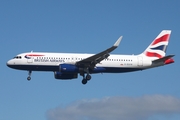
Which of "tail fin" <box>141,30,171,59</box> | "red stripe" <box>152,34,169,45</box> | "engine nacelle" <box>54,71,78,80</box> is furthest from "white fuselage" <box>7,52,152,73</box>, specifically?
"red stripe" <box>152,34,169,45</box>

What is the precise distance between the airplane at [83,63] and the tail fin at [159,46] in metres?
0.23

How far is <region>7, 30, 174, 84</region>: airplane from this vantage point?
269 feet

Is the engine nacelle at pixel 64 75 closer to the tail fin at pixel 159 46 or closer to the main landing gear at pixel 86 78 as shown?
the main landing gear at pixel 86 78

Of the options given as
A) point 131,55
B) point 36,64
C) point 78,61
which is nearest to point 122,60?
point 131,55

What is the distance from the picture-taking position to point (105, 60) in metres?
85.3

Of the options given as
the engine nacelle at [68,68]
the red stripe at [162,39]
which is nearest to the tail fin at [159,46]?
the red stripe at [162,39]

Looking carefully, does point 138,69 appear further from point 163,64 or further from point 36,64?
point 36,64

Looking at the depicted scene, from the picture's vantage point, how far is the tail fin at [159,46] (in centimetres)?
9019

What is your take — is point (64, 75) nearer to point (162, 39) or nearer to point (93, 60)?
point (93, 60)

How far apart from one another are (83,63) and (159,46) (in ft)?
54.2

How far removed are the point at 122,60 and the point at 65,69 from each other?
10442mm

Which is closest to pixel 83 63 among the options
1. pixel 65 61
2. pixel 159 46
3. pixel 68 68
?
pixel 68 68

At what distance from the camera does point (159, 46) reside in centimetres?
9181

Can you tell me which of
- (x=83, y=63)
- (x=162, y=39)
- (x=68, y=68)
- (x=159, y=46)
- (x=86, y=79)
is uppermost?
(x=162, y=39)
